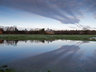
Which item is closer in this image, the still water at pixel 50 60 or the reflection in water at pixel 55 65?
the reflection in water at pixel 55 65

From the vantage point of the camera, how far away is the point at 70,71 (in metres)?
6.10

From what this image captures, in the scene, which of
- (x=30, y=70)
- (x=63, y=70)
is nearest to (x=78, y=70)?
(x=63, y=70)

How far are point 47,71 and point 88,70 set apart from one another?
8.59 ft

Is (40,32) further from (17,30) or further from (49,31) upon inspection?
(17,30)

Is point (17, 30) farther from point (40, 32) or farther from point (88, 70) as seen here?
point (88, 70)

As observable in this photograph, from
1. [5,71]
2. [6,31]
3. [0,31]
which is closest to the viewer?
[5,71]

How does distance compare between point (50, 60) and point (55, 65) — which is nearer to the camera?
point (55, 65)

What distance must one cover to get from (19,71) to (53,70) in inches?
82.5

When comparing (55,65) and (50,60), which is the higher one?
(55,65)

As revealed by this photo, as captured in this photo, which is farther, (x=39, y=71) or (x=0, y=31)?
(x=0, y=31)

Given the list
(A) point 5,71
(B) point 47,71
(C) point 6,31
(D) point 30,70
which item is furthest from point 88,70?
(C) point 6,31

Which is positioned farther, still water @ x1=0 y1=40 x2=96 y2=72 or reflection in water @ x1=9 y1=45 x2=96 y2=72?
still water @ x1=0 y1=40 x2=96 y2=72

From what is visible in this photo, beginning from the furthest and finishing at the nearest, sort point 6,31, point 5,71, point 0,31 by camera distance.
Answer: point 6,31
point 0,31
point 5,71

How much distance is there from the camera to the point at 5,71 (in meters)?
5.91
